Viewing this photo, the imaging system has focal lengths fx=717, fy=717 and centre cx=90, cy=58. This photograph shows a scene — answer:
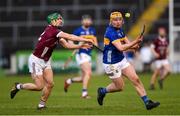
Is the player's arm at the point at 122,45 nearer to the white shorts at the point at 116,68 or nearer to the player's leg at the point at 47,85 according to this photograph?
the white shorts at the point at 116,68

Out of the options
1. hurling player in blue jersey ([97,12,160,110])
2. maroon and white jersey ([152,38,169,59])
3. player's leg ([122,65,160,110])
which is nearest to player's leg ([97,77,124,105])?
hurling player in blue jersey ([97,12,160,110])

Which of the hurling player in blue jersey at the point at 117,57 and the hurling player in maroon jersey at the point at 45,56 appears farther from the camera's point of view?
the hurling player in maroon jersey at the point at 45,56

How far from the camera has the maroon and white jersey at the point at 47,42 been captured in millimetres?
17531

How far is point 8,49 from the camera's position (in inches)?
1764

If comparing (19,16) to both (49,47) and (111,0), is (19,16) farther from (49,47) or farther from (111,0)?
(49,47)

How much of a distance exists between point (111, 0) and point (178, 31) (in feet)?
18.8

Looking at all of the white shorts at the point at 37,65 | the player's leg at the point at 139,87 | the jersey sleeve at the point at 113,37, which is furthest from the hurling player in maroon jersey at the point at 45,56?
the player's leg at the point at 139,87

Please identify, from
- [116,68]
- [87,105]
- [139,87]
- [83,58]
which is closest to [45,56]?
[116,68]

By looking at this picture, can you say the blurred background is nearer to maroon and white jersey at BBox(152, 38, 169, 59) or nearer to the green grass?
maroon and white jersey at BBox(152, 38, 169, 59)

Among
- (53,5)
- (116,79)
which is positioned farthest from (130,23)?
(116,79)

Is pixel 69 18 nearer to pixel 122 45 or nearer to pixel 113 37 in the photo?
pixel 113 37

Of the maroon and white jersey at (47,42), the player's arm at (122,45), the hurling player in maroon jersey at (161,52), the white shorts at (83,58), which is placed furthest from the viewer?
the hurling player in maroon jersey at (161,52)

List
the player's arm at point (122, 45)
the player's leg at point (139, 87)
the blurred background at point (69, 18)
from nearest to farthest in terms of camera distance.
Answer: the player's arm at point (122, 45), the player's leg at point (139, 87), the blurred background at point (69, 18)

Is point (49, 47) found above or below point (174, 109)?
above
